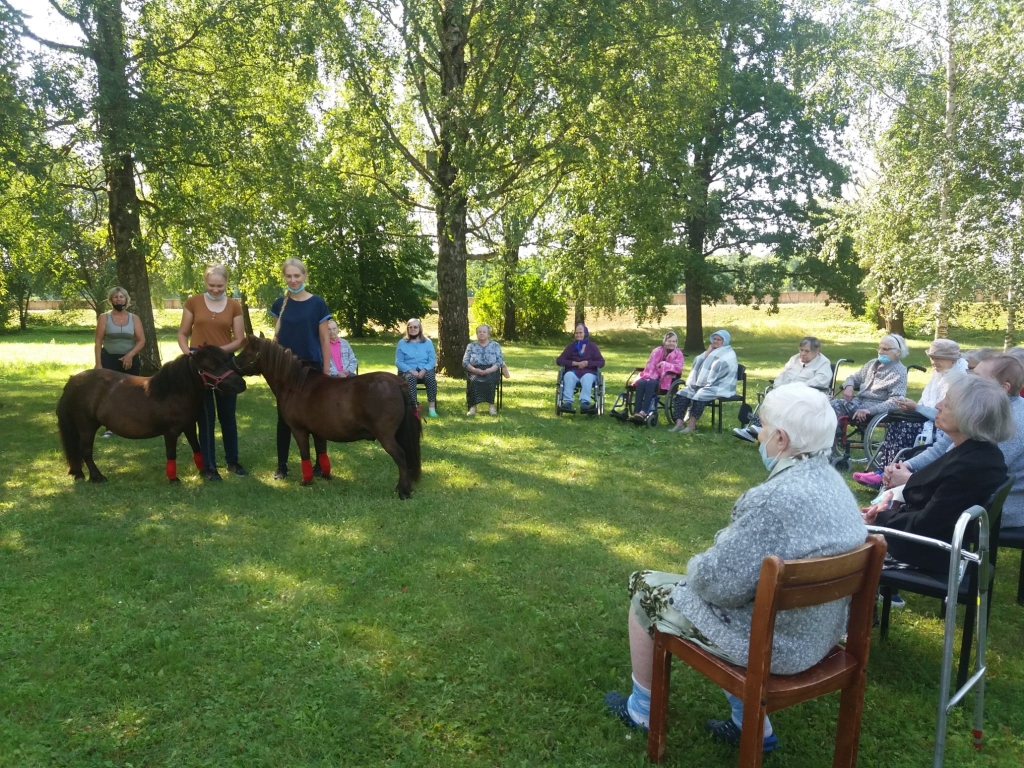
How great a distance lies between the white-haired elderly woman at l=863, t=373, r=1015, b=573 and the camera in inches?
123

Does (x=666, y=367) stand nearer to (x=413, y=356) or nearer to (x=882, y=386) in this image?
(x=882, y=386)

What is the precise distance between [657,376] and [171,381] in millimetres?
6026

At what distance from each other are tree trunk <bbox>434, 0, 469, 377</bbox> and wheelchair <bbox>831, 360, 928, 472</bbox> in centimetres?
727

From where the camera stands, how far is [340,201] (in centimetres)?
1410

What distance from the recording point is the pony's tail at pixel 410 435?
19.8 feet

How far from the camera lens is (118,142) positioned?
9250 mm

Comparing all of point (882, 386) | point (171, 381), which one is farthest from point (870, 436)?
point (171, 381)

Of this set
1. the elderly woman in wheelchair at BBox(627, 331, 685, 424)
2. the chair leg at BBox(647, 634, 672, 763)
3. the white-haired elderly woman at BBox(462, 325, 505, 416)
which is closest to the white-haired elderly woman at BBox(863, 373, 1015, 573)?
the chair leg at BBox(647, 634, 672, 763)

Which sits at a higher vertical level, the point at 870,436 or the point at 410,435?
the point at 410,435

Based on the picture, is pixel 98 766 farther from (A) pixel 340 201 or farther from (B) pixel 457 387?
(A) pixel 340 201

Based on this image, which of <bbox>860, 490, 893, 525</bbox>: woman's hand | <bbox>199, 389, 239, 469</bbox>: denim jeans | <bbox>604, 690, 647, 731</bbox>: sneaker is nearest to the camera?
<bbox>604, 690, 647, 731</bbox>: sneaker

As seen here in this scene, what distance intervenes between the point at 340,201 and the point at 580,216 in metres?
5.72

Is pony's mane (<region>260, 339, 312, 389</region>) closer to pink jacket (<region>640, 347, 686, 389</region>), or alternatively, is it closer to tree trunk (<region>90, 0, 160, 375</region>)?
pink jacket (<region>640, 347, 686, 389</region>)

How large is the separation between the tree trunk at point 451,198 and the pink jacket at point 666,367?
4677 millimetres
